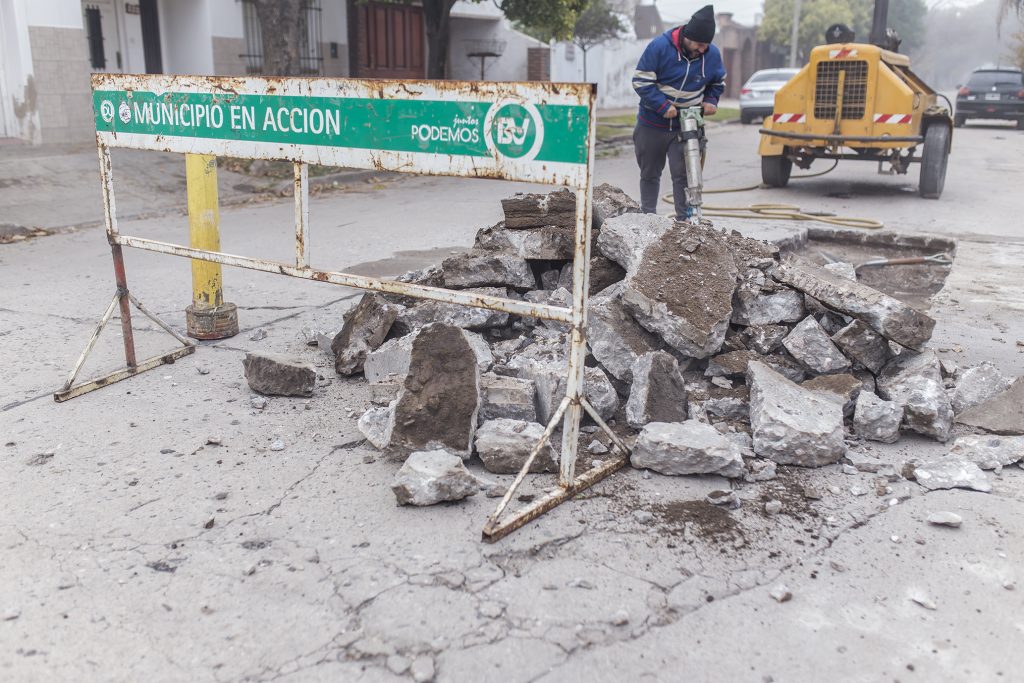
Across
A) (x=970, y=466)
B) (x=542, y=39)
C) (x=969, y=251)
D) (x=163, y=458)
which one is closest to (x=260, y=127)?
(x=163, y=458)

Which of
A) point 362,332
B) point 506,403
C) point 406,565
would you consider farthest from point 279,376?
point 406,565

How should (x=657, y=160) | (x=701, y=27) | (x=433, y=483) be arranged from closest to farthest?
(x=433, y=483), (x=701, y=27), (x=657, y=160)

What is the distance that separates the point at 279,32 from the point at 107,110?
9440mm

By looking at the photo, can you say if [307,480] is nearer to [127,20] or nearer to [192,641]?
[192,641]

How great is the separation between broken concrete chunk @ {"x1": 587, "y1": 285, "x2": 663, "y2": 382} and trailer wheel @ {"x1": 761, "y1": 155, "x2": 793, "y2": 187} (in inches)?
349

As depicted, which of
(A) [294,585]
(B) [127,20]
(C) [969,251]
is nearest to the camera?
(A) [294,585]

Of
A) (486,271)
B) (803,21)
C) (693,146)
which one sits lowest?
(486,271)

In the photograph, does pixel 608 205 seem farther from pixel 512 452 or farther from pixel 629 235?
pixel 512 452

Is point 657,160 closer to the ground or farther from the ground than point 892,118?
closer to the ground

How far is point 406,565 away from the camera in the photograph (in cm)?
297

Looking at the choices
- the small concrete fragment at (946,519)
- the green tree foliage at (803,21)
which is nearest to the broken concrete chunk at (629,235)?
the small concrete fragment at (946,519)

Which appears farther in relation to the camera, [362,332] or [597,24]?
[597,24]

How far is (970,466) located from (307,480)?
2.68 m

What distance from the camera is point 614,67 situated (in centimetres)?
3838
